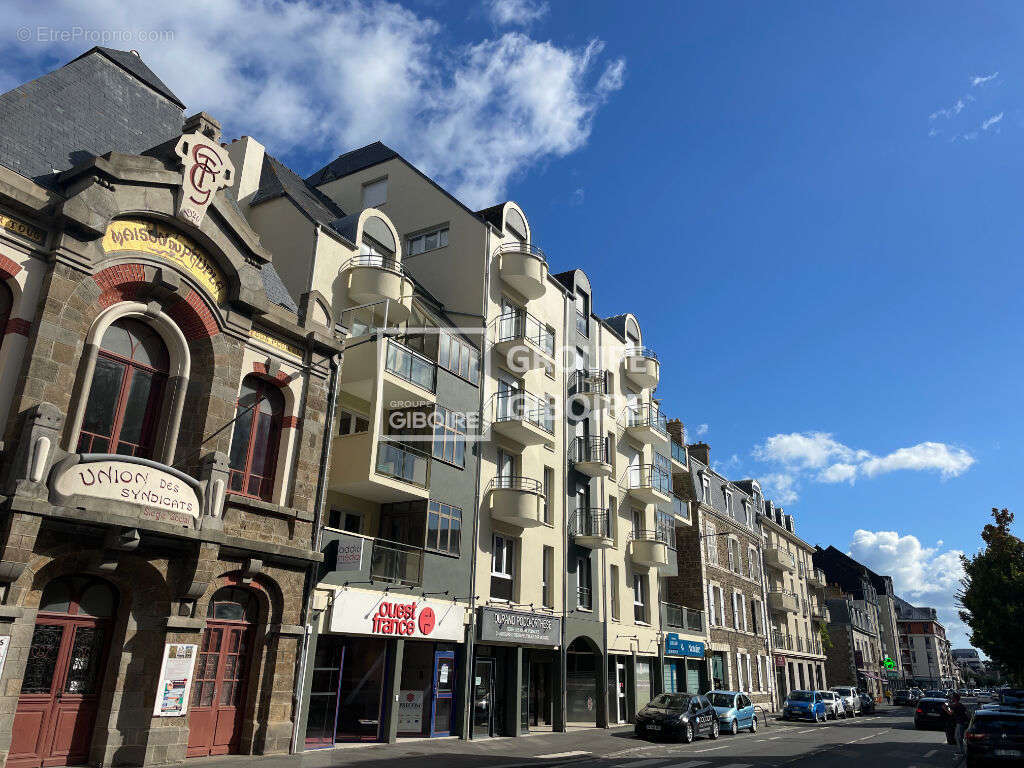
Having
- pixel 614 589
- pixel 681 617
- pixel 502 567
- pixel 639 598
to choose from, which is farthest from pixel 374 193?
pixel 681 617

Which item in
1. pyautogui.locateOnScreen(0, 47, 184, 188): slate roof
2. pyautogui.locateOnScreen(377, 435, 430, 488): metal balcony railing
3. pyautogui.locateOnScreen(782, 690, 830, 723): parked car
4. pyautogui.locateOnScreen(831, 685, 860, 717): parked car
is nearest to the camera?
pyautogui.locateOnScreen(0, 47, 184, 188): slate roof

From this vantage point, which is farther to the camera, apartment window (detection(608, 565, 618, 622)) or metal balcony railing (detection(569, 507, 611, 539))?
apartment window (detection(608, 565, 618, 622))

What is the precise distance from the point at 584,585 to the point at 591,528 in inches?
87.3

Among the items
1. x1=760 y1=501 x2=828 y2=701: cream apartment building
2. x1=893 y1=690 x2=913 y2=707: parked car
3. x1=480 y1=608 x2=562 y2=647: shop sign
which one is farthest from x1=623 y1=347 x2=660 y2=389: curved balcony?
x1=893 y1=690 x2=913 y2=707: parked car

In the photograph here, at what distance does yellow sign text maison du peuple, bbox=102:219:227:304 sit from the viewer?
13453 mm

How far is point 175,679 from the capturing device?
1294 cm

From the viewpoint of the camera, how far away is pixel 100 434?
13023 mm

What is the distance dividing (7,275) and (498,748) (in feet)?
51.5

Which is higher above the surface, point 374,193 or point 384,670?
point 374,193

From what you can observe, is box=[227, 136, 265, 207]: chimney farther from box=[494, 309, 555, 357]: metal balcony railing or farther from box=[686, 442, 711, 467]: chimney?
box=[686, 442, 711, 467]: chimney

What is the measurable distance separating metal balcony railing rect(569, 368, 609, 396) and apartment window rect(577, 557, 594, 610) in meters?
6.90

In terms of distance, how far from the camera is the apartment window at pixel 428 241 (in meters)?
26.8

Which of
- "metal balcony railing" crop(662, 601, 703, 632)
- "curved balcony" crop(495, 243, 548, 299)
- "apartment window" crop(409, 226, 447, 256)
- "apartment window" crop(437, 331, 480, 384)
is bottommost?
"metal balcony railing" crop(662, 601, 703, 632)

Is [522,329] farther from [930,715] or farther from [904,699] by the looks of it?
[904,699]
